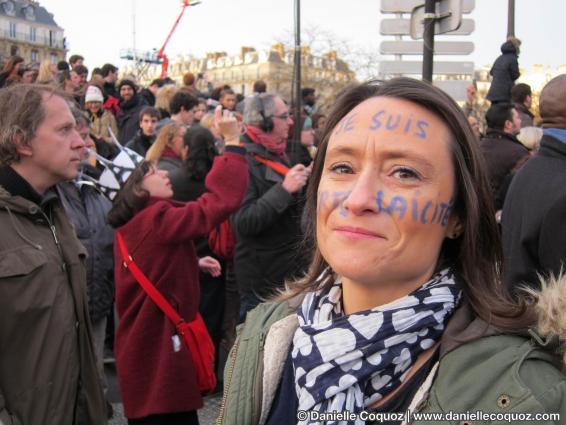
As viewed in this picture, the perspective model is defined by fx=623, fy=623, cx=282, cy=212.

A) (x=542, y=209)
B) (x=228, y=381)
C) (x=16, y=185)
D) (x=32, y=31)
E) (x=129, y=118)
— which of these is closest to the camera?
(x=228, y=381)

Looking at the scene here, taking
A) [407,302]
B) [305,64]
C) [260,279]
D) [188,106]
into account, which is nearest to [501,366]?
[407,302]

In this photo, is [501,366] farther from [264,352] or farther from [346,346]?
[264,352]

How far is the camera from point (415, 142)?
5.14ft

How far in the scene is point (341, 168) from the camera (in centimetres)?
166

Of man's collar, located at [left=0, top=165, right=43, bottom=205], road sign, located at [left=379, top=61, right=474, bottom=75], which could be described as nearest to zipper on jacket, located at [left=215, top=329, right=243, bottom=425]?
man's collar, located at [left=0, top=165, right=43, bottom=205]

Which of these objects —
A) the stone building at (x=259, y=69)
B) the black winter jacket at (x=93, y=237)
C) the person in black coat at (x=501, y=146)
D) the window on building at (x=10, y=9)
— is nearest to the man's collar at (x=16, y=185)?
the black winter jacket at (x=93, y=237)

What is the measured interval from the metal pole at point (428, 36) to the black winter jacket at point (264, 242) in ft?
4.52

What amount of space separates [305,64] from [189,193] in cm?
2588

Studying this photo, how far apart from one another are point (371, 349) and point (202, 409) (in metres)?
3.82

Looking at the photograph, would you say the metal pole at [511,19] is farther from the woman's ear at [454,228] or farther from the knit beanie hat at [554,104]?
the woman's ear at [454,228]

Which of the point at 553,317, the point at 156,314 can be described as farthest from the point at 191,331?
the point at 553,317

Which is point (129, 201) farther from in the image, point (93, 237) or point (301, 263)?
point (301, 263)

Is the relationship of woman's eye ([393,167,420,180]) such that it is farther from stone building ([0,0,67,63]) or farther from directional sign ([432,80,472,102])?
stone building ([0,0,67,63])

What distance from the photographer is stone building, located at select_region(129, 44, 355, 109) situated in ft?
97.7
